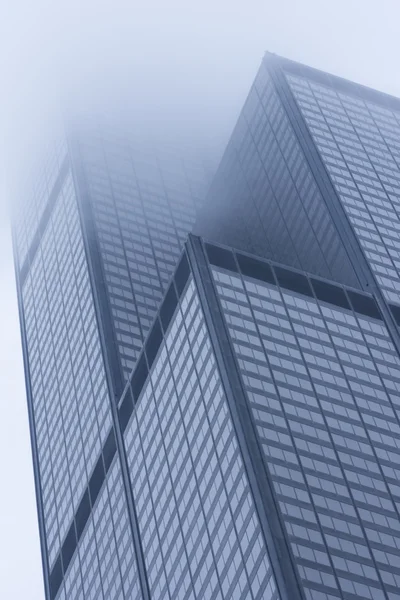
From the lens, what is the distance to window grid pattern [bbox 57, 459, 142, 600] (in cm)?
11156

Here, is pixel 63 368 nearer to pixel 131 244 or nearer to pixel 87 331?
pixel 87 331

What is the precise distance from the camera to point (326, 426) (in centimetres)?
10312

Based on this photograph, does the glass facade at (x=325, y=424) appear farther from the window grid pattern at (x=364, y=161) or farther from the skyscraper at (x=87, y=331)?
the skyscraper at (x=87, y=331)

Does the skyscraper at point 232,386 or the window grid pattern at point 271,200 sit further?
the window grid pattern at point 271,200

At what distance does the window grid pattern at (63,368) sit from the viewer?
453 feet

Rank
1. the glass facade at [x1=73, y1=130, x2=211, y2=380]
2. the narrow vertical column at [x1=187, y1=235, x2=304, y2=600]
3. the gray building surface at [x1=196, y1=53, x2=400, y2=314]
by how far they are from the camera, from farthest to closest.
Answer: the glass facade at [x1=73, y1=130, x2=211, y2=380] → the gray building surface at [x1=196, y1=53, x2=400, y2=314] → the narrow vertical column at [x1=187, y1=235, x2=304, y2=600]

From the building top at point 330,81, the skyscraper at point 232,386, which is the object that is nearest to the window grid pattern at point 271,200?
the skyscraper at point 232,386

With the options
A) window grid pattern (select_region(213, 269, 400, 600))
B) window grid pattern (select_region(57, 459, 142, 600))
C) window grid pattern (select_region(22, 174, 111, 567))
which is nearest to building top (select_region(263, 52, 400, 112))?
window grid pattern (select_region(22, 174, 111, 567))

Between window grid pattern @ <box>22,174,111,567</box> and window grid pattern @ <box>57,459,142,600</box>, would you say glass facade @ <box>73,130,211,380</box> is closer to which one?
window grid pattern @ <box>22,174,111,567</box>

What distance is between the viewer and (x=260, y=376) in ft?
345

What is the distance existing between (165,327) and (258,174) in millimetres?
54774

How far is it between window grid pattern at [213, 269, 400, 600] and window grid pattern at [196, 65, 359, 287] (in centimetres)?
2043

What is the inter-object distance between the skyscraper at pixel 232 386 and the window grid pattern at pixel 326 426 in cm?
19

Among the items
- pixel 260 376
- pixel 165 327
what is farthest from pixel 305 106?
pixel 260 376
